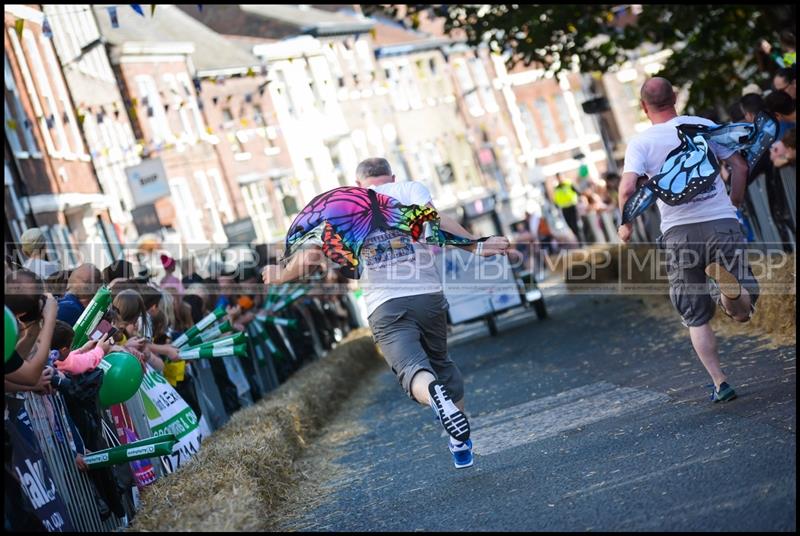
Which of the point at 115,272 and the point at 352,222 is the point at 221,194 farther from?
the point at 352,222

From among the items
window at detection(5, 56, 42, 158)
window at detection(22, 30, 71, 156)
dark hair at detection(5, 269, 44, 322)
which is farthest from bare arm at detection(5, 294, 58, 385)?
window at detection(22, 30, 71, 156)

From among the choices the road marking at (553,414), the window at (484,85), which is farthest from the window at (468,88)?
the road marking at (553,414)

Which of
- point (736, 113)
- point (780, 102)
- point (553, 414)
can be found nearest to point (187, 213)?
point (736, 113)

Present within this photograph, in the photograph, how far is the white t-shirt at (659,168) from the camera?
8391 mm

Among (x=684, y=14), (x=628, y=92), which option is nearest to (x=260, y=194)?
(x=628, y=92)

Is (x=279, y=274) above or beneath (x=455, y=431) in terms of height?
above

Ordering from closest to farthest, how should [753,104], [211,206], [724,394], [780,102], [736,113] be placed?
[724,394]
[753,104]
[780,102]
[736,113]
[211,206]

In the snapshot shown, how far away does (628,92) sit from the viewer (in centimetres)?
7581

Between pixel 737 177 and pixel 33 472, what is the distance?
4748mm

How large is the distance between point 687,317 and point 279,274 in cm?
247

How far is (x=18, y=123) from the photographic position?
27.3m

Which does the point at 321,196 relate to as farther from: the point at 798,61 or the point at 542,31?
the point at 542,31

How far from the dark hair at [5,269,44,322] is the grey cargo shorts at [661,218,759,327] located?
12.4 feet

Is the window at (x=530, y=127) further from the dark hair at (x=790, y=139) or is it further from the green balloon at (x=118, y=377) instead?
the green balloon at (x=118, y=377)
